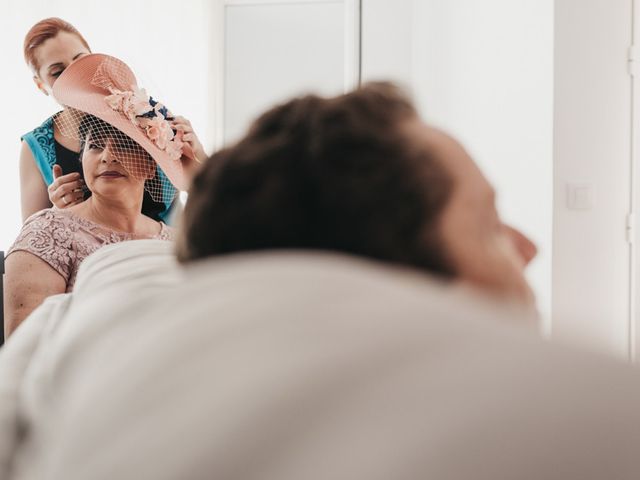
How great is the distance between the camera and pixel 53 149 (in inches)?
86.8

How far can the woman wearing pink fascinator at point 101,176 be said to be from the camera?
1.70 m

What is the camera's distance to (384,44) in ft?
14.8

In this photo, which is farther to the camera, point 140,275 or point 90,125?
point 90,125

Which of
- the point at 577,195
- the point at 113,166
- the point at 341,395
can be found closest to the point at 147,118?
the point at 113,166

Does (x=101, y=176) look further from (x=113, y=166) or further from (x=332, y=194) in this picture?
(x=332, y=194)

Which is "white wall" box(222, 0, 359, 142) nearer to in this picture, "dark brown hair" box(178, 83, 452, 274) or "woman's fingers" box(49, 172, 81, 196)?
"woman's fingers" box(49, 172, 81, 196)

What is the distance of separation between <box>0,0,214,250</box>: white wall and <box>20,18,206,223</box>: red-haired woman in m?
1.96

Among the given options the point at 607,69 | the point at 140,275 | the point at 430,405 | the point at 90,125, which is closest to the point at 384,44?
the point at 607,69

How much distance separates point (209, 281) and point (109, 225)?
168 centimetres

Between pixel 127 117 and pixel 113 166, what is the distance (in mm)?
155

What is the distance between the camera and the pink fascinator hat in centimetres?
197

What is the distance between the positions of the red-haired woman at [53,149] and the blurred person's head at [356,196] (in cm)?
169

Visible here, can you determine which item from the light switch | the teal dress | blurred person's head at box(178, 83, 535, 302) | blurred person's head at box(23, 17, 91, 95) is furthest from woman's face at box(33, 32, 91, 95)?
blurred person's head at box(178, 83, 535, 302)

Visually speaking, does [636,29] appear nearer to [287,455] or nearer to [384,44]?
[384,44]
